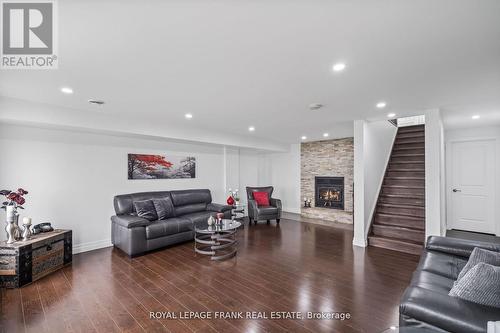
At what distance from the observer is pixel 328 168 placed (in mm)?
6973

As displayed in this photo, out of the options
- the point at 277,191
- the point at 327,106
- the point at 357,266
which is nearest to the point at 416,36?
the point at 327,106

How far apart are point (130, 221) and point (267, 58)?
11.3 ft

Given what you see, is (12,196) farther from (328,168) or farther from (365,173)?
(328,168)

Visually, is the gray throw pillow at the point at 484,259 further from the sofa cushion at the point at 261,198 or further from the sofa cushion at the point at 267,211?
the sofa cushion at the point at 261,198

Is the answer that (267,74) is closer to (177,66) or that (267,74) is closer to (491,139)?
(177,66)

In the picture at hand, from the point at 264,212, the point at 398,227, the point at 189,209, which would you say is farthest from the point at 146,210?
the point at 398,227

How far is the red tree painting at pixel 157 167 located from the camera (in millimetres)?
4867

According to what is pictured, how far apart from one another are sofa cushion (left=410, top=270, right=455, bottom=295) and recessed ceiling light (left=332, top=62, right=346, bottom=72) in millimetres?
2046

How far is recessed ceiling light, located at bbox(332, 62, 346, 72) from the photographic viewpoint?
2.11 metres

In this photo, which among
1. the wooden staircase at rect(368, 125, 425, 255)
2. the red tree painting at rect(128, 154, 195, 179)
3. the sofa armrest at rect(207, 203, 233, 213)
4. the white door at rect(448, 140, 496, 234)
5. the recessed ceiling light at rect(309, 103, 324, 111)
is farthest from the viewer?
the sofa armrest at rect(207, 203, 233, 213)

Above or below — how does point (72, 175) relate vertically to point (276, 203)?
above

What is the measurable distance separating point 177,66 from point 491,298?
3.03 meters

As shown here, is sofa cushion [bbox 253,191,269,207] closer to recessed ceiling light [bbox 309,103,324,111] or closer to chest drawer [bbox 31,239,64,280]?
recessed ceiling light [bbox 309,103,324,111]

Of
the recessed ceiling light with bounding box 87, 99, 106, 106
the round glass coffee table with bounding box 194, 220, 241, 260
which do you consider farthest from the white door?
the recessed ceiling light with bounding box 87, 99, 106, 106
